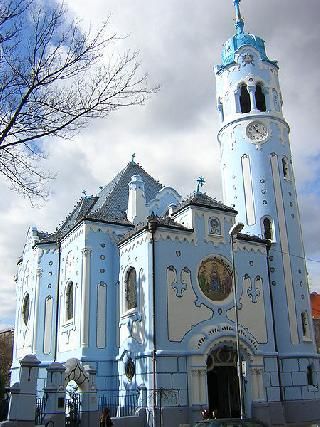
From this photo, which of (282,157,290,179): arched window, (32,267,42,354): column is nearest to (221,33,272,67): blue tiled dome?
(282,157,290,179): arched window

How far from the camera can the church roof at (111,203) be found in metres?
29.1

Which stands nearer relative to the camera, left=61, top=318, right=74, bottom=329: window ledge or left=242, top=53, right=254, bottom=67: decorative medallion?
left=61, top=318, right=74, bottom=329: window ledge

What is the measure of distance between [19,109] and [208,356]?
15996 millimetres

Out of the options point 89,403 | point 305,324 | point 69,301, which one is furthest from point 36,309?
point 305,324

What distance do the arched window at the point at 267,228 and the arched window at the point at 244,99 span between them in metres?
7.94

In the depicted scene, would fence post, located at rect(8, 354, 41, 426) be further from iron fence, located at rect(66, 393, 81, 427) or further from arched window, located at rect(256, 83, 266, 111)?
arched window, located at rect(256, 83, 266, 111)

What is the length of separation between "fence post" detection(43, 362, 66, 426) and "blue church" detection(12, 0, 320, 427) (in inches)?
59.8

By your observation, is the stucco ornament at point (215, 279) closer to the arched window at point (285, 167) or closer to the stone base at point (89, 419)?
the arched window at point (285, 167)

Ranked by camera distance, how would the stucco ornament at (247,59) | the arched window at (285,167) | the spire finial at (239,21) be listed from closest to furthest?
1. the arched window at (285,167)
2. the stucco ornament at (247,59)
3. the spire finial at (239,21)

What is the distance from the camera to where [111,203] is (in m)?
30.8

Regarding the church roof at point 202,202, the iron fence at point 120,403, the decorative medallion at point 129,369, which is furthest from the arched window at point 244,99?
the iron fence at point 120,403

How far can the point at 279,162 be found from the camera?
99.0 feet

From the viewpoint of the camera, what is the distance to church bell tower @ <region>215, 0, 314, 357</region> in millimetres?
27359

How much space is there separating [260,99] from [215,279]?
13.5m
